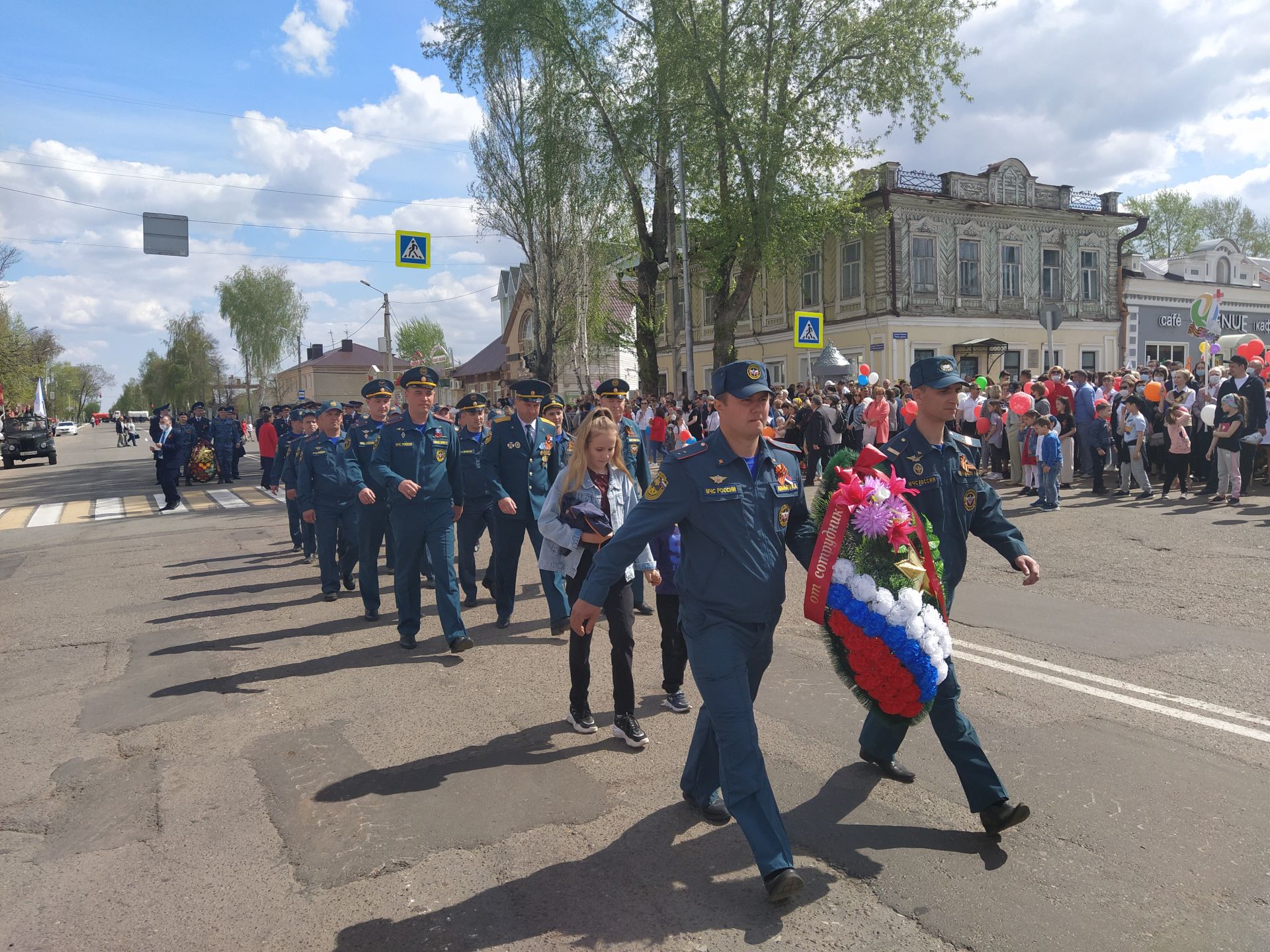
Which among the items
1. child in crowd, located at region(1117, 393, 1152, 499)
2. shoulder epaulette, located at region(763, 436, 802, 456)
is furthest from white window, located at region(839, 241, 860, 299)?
shoulder epaulette, located at region(763, 436, 802, 456)

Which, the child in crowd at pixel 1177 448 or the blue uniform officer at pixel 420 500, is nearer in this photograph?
the blue uniform officer at pixel 420 500

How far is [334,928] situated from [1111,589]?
7790 millimetres

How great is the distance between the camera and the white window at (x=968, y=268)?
3322 centimetres

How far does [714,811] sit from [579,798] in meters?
0.69

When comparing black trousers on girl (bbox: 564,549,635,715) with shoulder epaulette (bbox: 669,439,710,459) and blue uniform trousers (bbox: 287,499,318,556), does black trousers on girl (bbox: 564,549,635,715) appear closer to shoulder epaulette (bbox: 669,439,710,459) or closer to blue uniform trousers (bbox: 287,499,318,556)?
shoulder epaulette (bbox: 669,439,710,459)

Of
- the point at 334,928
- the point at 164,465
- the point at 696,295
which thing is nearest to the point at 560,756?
the point at 334,928

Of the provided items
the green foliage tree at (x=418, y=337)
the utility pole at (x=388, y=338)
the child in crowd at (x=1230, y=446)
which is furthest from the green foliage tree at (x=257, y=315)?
the child in crowd at (x=1230, y=446)

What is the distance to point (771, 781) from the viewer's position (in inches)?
179

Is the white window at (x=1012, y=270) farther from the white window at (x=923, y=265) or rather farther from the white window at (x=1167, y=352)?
the white window at (x=1167, y=352)

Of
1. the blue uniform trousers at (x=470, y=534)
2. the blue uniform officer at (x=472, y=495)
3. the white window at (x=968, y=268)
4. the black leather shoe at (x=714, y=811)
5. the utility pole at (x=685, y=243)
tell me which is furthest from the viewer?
the white window at (x=968, y=268)

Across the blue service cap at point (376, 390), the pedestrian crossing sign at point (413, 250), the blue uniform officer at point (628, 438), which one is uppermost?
the pedestrian crossing sign at point (413, 250)

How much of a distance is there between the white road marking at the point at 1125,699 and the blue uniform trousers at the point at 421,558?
12.5 feet

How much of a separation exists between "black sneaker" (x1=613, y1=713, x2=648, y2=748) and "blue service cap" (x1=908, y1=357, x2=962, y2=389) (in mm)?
2378

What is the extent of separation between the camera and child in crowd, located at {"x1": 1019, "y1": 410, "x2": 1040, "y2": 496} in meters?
15.1
